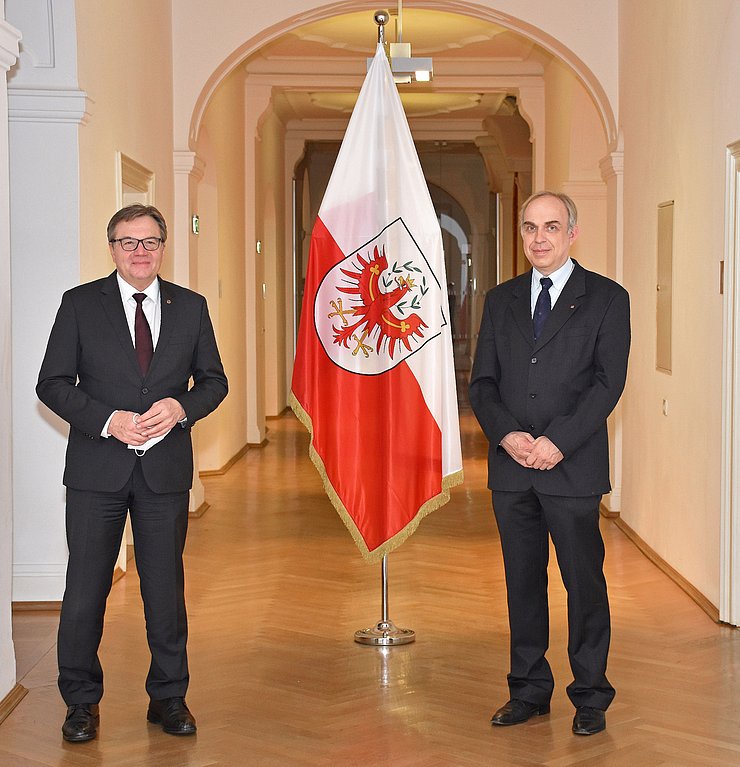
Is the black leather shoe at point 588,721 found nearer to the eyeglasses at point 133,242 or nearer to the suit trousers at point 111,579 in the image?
the suit trousers at point 111,579

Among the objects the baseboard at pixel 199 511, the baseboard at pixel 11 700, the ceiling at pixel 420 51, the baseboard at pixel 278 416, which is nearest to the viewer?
the baseboard at pixel 11 700

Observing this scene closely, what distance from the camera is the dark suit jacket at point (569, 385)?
4.04m

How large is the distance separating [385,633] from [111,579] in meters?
1.70

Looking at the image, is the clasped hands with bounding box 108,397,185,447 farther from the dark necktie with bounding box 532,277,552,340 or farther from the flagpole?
the flagpole

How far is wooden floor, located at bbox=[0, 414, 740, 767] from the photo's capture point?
4055 mm

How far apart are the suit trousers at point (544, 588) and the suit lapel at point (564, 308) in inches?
22.4

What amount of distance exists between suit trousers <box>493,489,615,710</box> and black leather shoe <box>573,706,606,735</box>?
27 mm

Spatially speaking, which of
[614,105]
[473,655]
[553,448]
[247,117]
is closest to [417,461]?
[473,655]

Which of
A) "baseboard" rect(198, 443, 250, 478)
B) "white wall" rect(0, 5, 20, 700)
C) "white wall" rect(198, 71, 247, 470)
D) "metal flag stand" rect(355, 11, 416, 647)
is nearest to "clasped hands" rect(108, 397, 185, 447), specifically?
"white wall" rect(0, 5, 20, 700)

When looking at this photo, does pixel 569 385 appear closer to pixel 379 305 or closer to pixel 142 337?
pixel 379 305

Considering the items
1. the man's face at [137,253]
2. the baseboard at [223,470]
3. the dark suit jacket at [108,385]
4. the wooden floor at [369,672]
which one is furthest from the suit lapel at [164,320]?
the baseboard at [223,470]

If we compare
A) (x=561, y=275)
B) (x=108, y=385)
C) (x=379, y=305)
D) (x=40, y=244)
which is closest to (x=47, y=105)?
(x=40, y=244)

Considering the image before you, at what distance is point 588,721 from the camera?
164 inches

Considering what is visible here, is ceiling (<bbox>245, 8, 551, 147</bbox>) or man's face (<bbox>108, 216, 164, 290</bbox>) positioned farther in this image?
ceiling (<bbox>245, 8, 551, 147</bbox>)
